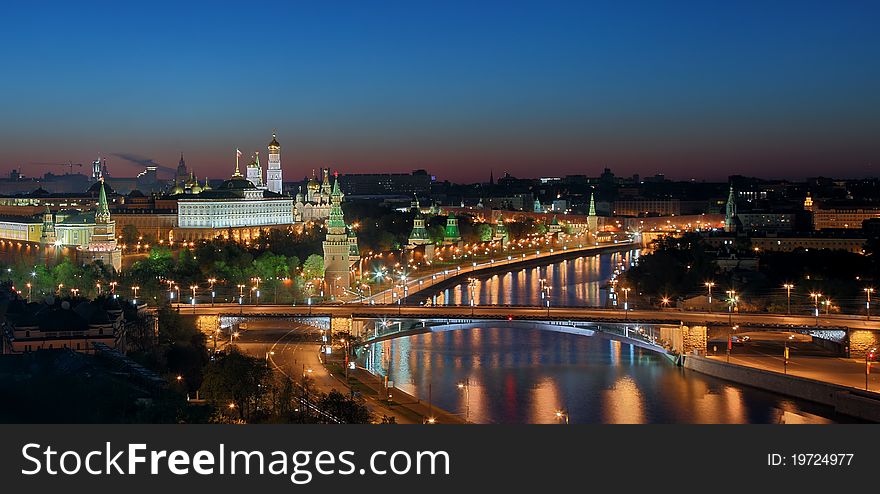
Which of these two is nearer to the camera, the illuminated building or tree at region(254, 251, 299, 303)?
tree at region(254, 251, 299, 303)

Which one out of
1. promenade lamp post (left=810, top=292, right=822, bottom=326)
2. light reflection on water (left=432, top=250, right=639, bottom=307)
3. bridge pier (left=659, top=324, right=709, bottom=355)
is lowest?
light reflection on water (left=432, top=250, right=639, bottom=307)

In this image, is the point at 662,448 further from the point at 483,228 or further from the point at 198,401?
the point at 483,228

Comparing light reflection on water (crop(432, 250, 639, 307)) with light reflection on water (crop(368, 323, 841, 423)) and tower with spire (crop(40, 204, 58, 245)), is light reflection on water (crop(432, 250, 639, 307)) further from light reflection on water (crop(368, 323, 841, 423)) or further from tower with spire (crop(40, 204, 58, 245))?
tower with spire (crop(40, 204, 58, 245))

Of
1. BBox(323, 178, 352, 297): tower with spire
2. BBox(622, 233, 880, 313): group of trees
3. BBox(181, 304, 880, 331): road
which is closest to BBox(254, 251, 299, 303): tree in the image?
BBox(323, 178, 352, 297): tower with spire

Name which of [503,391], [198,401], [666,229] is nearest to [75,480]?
[198,401]

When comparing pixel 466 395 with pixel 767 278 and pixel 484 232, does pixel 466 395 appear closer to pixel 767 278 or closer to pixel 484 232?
pixel 767 278

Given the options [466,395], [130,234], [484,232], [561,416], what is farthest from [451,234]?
[561,416]
